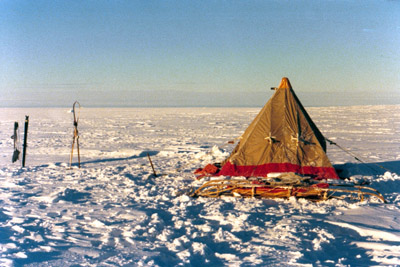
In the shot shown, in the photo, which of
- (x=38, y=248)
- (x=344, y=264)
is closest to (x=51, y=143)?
(x=38, y=248)

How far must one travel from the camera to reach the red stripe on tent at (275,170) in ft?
34.1

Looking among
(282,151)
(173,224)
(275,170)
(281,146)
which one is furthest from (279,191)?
(173,224)

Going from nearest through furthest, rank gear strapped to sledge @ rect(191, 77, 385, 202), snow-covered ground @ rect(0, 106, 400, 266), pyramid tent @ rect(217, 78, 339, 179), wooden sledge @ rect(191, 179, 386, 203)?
snow-covered ground @ rect(0, 106, 400, 266), wooden sledge @ rect(191, 179, 386, 203), gear strapped to sledge @ rect(191, 77, 385, 202), pyramid tent @ rect(217, 78, 339, 179)

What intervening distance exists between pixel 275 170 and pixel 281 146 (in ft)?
2.88

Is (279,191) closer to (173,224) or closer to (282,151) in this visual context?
(282,151)

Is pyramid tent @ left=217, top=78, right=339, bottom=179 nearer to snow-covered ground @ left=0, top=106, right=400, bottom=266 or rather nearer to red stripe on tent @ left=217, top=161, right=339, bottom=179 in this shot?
red stripe on tent @ left=217, top=161, right=339, bottom=179

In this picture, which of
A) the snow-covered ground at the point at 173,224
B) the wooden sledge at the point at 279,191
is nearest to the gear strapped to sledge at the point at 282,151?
the wooden sledge at the point at 279,191

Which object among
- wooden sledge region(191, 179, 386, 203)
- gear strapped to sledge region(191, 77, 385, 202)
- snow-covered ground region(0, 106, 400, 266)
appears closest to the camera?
snow-covered ground region(0, 106, 400, 266)

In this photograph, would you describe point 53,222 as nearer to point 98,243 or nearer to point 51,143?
point 98,243

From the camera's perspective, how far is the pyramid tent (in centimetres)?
1065

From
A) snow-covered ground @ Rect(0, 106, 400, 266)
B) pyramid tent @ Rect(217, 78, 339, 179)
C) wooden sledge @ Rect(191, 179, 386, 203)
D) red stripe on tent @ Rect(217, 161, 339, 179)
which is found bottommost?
snow-covered ground @ Rect(0, 106, 400, 266)

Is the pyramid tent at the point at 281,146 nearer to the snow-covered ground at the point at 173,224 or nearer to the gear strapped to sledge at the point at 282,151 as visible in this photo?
the gear strapped to sledge at the point at 282,151

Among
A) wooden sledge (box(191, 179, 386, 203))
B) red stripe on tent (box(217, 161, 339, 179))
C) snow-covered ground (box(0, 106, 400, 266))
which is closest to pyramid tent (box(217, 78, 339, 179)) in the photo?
red stripe on tent (box(217, 161, 339, 179))

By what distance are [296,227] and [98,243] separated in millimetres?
4287
